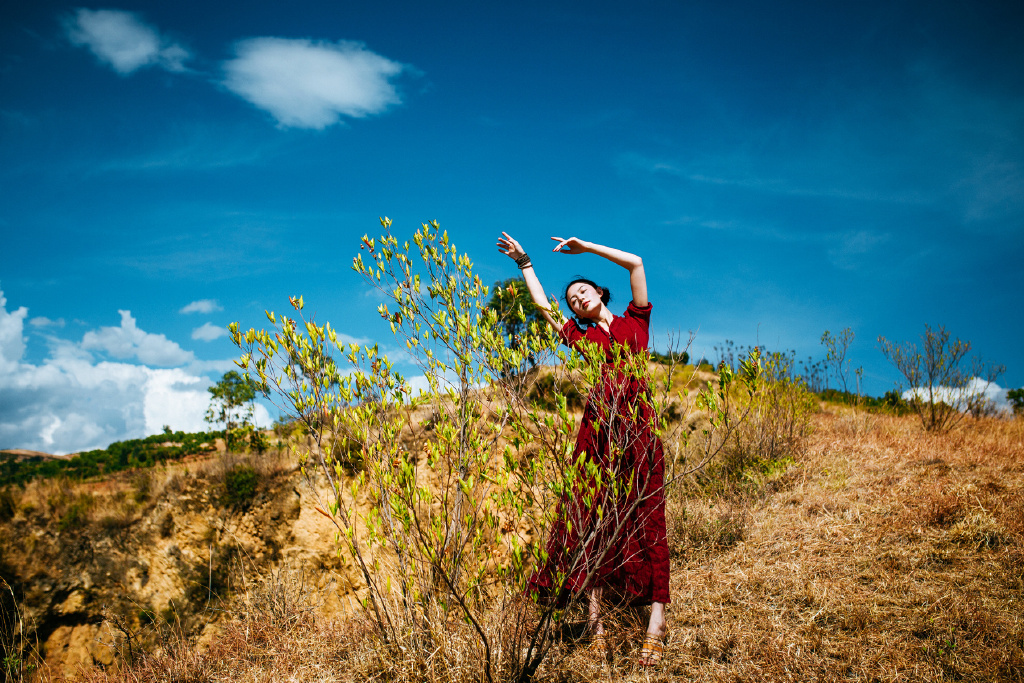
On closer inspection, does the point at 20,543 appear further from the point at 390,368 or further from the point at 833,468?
the point at 833,468

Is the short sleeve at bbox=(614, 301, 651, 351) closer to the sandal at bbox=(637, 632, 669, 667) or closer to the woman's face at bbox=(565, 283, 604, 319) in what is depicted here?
the woman's face at bbox=(565, 283, 604, 319)

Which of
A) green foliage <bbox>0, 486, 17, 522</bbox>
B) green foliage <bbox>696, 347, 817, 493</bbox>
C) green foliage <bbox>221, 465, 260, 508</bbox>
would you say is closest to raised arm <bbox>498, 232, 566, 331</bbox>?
green foliage <bbox>696, 347, 817, 493</bbox>

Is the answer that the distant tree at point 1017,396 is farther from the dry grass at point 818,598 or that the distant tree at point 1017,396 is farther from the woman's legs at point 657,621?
the woman's legs at point 657,621

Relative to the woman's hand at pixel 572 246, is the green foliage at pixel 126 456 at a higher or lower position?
lower

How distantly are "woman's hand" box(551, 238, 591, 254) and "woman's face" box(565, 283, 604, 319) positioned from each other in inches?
11.8

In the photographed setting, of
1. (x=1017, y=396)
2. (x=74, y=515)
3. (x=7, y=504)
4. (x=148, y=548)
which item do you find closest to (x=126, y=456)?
(x=7, y=504)

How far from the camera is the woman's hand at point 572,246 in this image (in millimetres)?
3072

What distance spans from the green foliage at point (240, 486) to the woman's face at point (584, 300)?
5.78 metres

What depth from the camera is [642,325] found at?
3225 mm

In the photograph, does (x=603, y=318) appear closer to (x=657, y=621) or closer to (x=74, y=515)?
(x=657, y=621)

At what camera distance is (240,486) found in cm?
679

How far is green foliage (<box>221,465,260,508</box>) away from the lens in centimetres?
675

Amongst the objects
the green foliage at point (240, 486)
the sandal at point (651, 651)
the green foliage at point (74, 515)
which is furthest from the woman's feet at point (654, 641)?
the green foliage at point (74, 515)

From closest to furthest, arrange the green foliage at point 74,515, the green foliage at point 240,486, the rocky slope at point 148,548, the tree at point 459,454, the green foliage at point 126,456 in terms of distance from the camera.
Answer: the tree at point 459,454 < the rocky slope at point 148,548 < the green foliage at point 74,515 < the green foliage at point 240,486 < the green foliage at point 126,456
